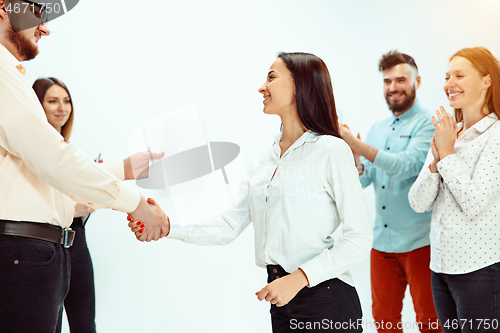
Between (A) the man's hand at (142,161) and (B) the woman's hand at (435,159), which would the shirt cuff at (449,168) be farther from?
(A) the man's hand at (142,161)

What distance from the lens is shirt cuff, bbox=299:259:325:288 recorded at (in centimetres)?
110

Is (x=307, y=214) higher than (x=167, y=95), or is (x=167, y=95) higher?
(x=167, y=95)

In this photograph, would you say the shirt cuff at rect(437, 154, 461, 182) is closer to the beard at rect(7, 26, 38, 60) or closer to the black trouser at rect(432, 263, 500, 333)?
the black trouser at rect(432, 263, 500, 333)

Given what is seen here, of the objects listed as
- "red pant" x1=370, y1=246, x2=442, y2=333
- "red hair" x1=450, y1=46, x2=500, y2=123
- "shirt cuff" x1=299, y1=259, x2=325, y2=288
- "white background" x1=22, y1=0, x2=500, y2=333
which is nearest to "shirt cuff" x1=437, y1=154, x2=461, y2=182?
"red hair" x1=450, y1=46, x2=500, y2=123

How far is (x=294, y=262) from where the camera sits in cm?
120

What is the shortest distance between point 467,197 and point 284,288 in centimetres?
87

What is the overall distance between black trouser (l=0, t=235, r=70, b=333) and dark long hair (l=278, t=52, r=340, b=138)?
838 millimetres

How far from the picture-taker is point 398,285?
220 cm

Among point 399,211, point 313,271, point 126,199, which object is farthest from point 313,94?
point 399,211

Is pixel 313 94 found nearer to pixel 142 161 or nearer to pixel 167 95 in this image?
pixel 142 161

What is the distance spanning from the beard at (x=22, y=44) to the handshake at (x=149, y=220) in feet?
1.82

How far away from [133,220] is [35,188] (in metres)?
0.35

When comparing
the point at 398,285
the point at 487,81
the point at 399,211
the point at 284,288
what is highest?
the point at 487,81

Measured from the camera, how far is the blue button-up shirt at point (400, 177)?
2.14m
